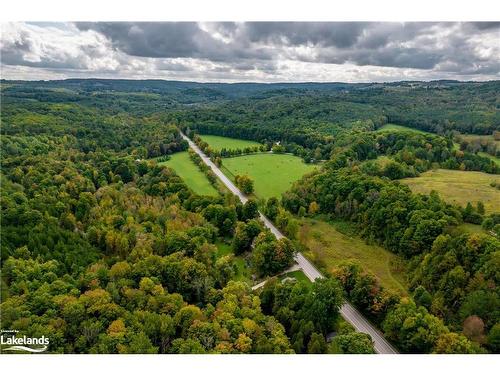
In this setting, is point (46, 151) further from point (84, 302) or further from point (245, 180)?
point (84, 302)

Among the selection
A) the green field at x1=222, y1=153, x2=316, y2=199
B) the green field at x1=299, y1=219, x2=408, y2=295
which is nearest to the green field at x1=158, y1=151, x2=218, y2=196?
the green field at x1=222, y1=153, x2=316, y2=199

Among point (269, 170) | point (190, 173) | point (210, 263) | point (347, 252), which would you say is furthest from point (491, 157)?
point (210, 263)

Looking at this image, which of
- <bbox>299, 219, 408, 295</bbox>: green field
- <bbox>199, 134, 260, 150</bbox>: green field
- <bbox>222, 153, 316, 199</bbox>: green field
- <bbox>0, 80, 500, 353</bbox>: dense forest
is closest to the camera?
<bbox>0, 80, 500, 353</bbox>: dense forest

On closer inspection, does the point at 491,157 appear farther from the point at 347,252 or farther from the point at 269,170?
the point at 347,252

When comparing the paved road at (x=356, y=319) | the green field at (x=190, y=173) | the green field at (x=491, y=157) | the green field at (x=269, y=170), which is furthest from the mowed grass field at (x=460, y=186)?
the green field at (x=190, y=173)

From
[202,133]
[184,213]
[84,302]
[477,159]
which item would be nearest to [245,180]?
[184,213]

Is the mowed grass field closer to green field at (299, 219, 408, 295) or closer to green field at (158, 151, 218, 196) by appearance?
green field at (299, 219, 408, 295)

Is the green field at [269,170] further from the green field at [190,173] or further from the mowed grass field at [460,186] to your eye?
the mowed grass field at [460,186]
